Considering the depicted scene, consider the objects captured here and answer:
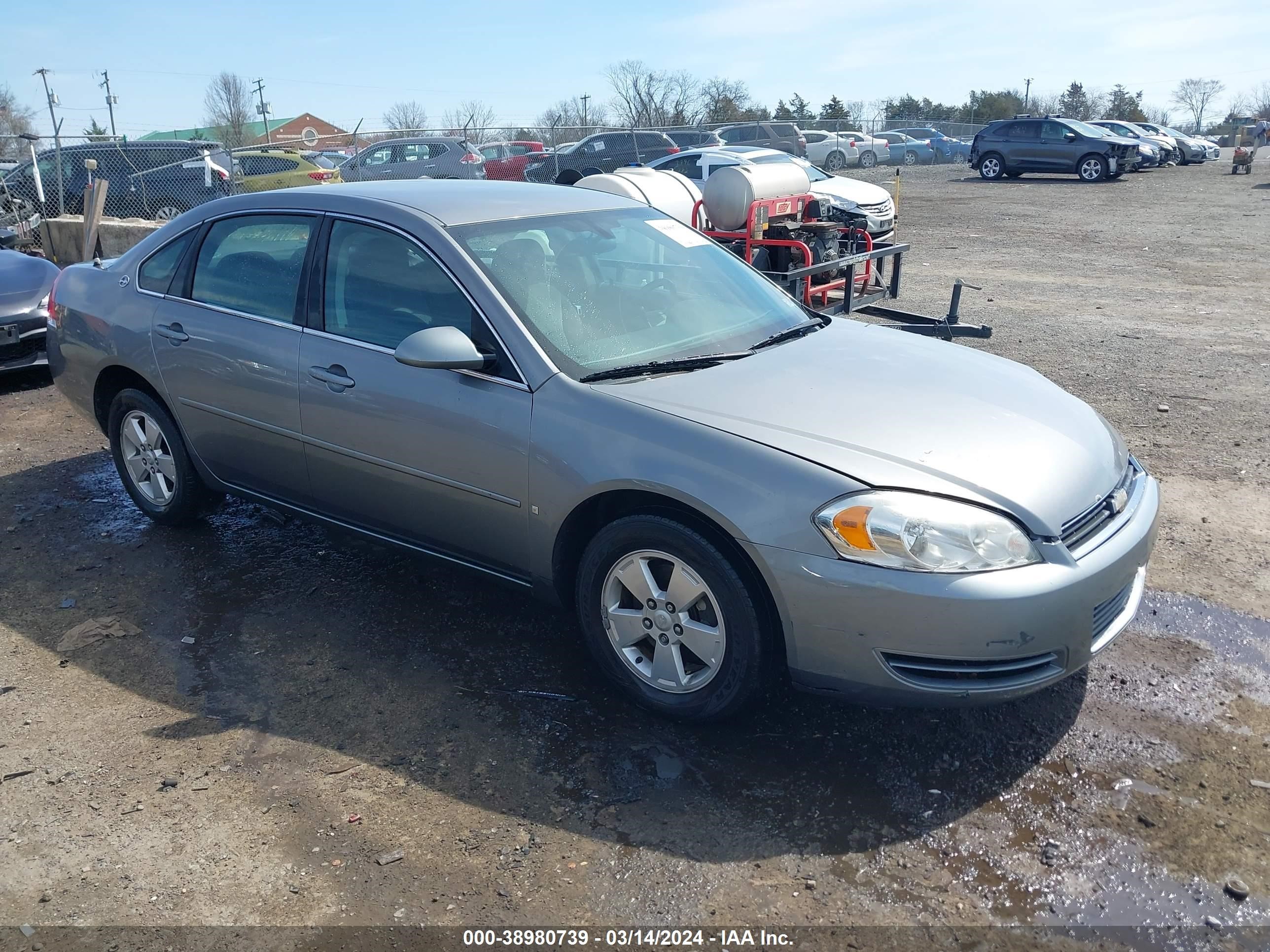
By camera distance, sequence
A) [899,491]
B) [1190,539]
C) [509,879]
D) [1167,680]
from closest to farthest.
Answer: [509,879], [899,491], [1167,680], [1190,539]

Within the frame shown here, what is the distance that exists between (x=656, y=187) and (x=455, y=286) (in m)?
6.01

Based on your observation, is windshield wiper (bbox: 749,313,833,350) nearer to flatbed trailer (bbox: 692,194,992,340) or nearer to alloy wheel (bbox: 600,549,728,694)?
alloy wheel (bbox: 600,549,728,694)

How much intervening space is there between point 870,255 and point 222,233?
5069 mm

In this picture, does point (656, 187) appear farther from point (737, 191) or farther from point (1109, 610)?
point (1109, 610)

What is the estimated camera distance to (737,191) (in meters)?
8.46

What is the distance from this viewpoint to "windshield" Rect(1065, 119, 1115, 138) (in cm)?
2792

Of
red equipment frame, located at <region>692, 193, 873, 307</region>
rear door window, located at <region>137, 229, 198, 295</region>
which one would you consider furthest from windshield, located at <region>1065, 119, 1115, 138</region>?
rear door window, located at <region>137, 229, 198, 295</region>

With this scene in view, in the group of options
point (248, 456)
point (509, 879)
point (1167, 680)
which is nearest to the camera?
point (509, 879)

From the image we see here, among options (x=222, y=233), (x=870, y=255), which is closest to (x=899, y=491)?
(x=222, y=233)

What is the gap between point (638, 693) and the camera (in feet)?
11.3

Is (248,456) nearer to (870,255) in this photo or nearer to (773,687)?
(773,687)

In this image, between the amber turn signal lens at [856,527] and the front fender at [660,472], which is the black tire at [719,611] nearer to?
the front fender at [660,472]

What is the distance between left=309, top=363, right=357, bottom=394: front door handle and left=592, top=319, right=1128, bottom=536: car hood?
3.66 feet

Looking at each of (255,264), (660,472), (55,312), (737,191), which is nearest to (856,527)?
(660,472)
